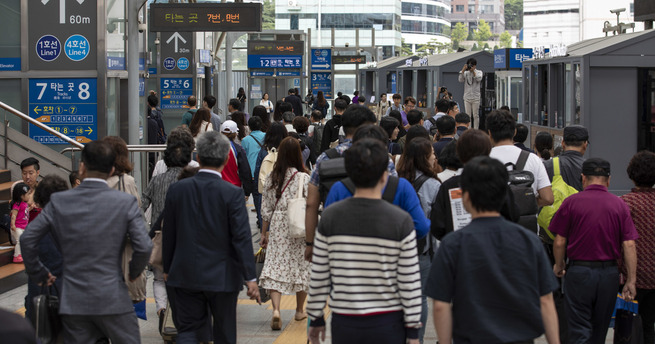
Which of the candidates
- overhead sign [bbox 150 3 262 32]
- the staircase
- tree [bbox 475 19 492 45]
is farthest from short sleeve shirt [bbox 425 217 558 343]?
tree [bbox 475 19 492 45]

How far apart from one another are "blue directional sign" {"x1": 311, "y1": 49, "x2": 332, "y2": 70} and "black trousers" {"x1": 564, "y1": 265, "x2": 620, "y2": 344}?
41.7 m

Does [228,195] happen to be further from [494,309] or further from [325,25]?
[325,25]

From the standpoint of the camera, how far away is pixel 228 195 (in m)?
5.55

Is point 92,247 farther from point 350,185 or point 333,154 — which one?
Result: point 333,154

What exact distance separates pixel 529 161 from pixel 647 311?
1.36 metres

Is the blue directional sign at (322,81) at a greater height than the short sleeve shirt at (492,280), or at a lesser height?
greater

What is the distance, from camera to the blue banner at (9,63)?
41.5ft

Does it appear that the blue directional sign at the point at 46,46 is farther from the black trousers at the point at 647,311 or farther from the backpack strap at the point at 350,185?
the black trousers at the point at 647,311

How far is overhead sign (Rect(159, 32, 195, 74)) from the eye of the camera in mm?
24562

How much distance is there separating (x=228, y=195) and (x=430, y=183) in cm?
159

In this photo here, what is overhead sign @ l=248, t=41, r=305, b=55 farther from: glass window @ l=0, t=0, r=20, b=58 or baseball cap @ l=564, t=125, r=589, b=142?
baseball cap @ l=564, t=125, r=589, b=142

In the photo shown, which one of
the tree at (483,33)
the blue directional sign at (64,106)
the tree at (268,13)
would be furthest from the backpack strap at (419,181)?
the tree at (483,33)

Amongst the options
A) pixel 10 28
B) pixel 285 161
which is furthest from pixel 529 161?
pixel 10 28

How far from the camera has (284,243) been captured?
305 inches
